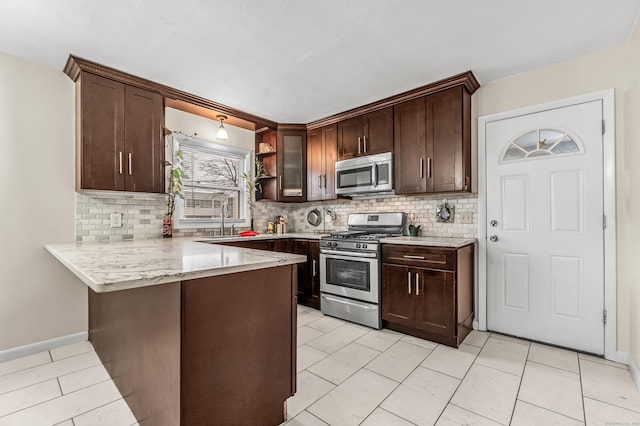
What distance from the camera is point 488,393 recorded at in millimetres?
1875

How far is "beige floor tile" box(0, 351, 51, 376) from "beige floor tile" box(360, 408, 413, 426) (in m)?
2.52

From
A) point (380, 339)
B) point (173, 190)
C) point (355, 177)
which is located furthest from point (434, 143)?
point (173, 190)

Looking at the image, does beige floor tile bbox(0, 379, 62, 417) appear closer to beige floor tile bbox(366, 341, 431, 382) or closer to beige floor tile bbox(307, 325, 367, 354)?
beige floor tile bbox(307, 325, 367, 354)

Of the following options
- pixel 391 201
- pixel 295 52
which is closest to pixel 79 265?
pixel 295 52

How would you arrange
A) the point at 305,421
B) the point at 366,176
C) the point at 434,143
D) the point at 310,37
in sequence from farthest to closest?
1. the point at 366,176
2. the point at 434,143
3. the point at 310,37
4. the point at 305,421

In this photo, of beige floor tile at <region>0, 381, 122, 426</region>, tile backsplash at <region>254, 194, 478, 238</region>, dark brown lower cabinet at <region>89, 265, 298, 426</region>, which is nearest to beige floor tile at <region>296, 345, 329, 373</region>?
dark brown lower cabinet at <region>89, 265, 298, 426</region>

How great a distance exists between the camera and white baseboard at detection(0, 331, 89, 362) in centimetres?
238

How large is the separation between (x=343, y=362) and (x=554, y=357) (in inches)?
66.3

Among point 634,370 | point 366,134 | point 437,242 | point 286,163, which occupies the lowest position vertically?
point 634,370

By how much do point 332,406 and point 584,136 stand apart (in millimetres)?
2843

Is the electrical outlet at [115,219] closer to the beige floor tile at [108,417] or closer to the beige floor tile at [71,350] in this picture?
the beige floor tile at [71,350]

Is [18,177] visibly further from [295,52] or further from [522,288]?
[522,288]

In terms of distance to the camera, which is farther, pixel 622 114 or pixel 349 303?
pixel 349 303

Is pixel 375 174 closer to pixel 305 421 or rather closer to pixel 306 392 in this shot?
pixel 306 392
